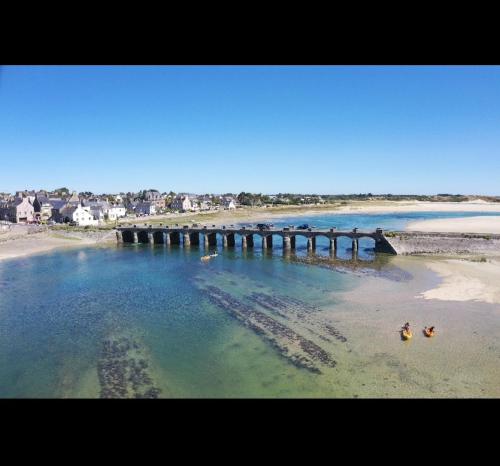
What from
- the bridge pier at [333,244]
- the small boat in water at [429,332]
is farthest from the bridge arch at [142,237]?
the small boat in water at [429,332]

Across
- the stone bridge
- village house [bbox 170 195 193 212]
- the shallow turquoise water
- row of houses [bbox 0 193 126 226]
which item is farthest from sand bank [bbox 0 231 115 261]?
village house [bbox 170 195 193 212]

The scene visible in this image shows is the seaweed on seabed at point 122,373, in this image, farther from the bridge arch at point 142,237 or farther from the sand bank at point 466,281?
the bridge arch at point 142,237

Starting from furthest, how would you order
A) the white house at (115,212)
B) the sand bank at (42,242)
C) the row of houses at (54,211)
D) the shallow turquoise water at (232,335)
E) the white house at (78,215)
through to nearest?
1. the white house at (115,212)
2. the row of houses at (54,211)
3. the white house at (78,215)
4. the sand bank at (42,242)
5. the shallow turquoise water at (232,335)

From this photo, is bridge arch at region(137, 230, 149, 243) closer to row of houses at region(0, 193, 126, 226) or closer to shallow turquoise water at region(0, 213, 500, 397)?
row of houses at region(0, 193, 126, 226)
